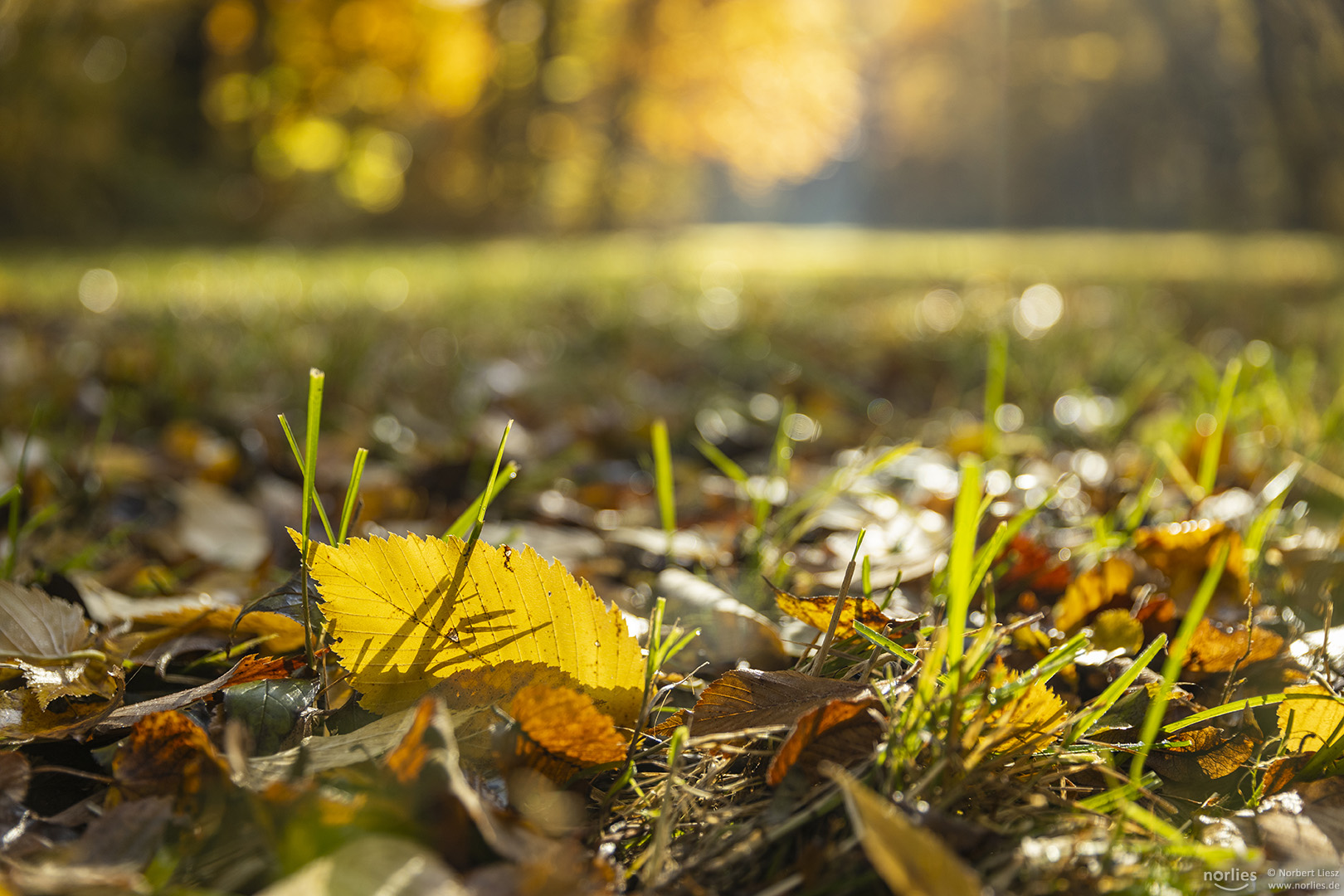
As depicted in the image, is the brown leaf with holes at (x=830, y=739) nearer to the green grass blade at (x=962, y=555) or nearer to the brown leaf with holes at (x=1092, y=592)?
the green grass blade at (x=962, y=555)

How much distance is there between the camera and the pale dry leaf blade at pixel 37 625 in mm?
829

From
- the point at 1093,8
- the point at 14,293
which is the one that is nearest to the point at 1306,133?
the point at 14,293

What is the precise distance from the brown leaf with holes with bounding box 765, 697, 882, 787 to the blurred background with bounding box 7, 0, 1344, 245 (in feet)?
11.2

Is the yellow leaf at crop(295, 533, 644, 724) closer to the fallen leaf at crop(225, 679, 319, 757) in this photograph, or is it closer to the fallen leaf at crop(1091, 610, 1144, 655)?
the fallen leaf at crop(225, 679, 319, 757)

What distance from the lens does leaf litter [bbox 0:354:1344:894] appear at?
59 cm

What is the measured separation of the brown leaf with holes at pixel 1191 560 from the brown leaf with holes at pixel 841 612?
36cm

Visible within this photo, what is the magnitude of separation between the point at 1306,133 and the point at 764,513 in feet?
26.4

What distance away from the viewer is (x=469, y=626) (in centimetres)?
73

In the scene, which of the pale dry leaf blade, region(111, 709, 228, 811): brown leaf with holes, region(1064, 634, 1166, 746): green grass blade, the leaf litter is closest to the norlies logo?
the leaf litter

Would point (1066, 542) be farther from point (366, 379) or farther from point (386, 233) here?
point (386, 233)

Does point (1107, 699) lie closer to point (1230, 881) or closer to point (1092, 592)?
point (1230, 881)

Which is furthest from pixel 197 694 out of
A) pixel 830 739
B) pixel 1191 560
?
pixel 1191 560

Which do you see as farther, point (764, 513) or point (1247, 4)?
point (1247, 4)

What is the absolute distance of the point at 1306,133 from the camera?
23.7 ft
